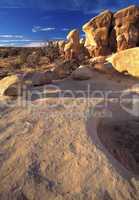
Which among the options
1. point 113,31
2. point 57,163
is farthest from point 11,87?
point 113,31

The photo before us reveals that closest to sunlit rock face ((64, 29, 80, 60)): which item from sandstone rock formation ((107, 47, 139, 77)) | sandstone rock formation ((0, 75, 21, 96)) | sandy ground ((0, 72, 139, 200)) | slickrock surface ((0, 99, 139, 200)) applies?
sandstone rock formation ((107, 47, 139, 77))

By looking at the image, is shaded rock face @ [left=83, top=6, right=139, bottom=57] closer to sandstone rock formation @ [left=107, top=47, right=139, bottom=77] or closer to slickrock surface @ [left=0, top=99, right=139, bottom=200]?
sandstone rock formation @ [left=107, top=47, right=139, bottom=77]

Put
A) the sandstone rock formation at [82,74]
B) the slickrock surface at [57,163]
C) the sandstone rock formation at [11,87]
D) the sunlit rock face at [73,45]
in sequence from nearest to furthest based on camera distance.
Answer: the slickrock surface at [57,163] < the sandstone rock formation at [11,87] < the sandstone rock formation at [82,74] < the sunlit rock face at [73,45]

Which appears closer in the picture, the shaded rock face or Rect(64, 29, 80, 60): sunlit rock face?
the shaded rock face

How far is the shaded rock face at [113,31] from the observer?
14.1m

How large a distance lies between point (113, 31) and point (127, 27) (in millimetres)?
1213

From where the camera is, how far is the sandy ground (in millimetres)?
2392

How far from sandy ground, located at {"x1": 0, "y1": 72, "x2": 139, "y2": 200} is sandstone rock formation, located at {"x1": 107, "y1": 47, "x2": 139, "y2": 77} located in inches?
169

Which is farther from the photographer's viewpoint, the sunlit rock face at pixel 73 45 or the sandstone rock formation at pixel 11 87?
the sunlit rock face at pixel 73 45

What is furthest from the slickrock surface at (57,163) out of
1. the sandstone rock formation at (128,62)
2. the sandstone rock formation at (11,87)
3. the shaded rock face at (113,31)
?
the shaded rock face at (113,31)

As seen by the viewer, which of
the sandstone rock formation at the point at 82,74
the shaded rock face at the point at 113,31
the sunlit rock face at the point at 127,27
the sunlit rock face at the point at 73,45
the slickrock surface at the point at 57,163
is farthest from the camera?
the sunlit rock face at the point at 73,45

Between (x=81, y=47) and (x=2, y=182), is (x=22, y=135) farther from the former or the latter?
(x=81, y=47)

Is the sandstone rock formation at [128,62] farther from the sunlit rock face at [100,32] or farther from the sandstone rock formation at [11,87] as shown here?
the sunlit rock face at [100,32]

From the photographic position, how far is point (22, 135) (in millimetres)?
3484
